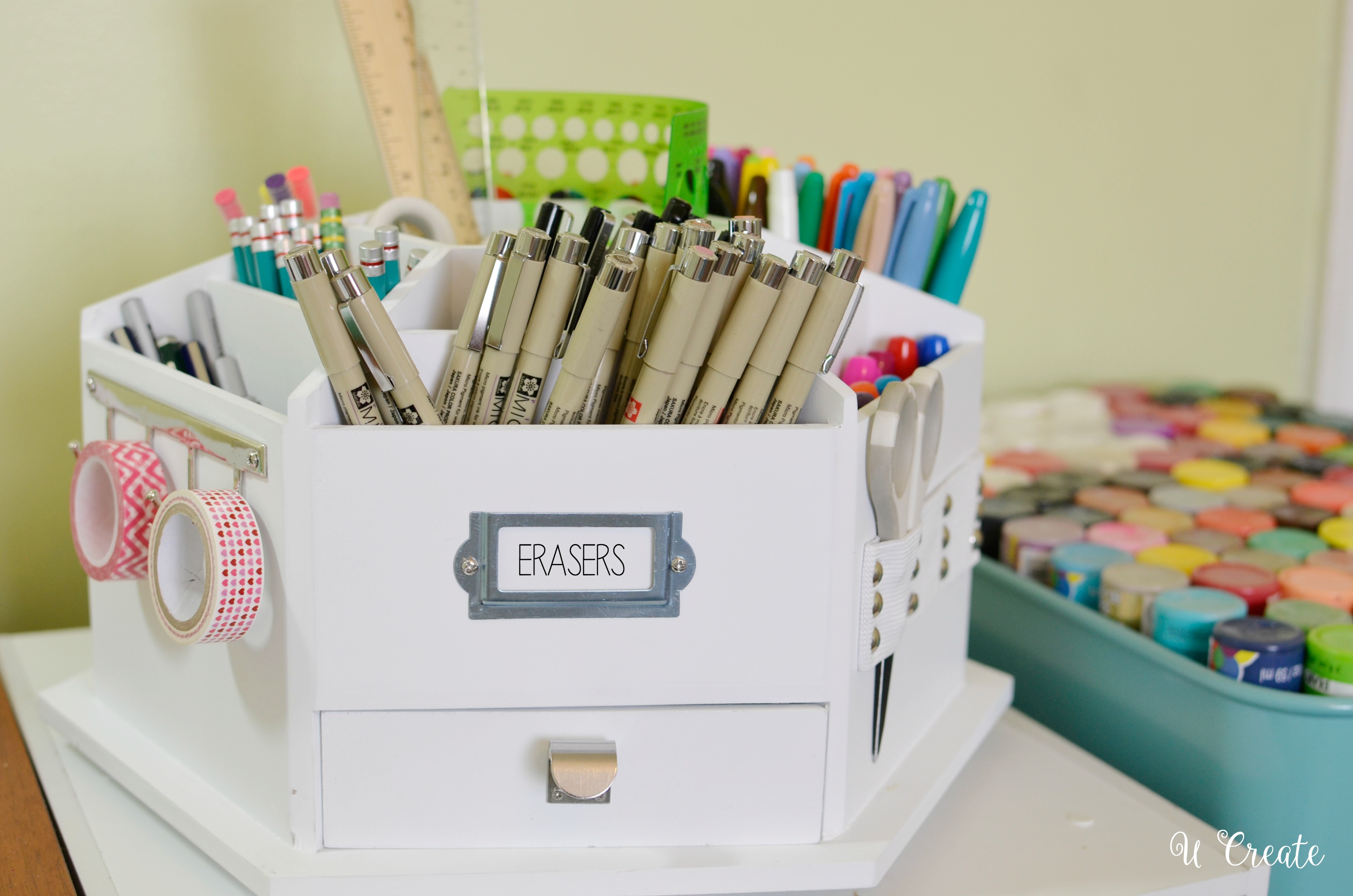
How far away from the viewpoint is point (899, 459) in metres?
0.47

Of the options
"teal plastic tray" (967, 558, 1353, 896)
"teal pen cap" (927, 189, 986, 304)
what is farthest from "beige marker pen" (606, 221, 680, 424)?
"teal plastic tray" (967, 558, 1353, 896)

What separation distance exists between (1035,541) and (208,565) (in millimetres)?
509

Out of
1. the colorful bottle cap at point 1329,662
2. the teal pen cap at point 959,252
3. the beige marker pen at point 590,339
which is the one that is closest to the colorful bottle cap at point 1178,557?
the colorful bottle cap at point 1329,662

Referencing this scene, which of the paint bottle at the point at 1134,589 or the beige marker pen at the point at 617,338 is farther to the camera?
the paint bottle at the point at 1134,589

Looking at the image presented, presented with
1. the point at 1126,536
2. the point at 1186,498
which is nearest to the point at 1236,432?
the point at 1186,498

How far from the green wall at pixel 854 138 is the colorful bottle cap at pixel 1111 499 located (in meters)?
0.28

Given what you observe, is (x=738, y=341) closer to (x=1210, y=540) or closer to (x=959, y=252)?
(x=959, y=252)

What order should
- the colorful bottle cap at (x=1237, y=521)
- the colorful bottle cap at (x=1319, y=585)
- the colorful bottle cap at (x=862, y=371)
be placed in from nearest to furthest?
1. the colorful bottle cap at (x=862, y=371)
2. the colorful bottle cap at (x=1319, y=585)
3. the colorful bottle cap at (x=1237, y=521)

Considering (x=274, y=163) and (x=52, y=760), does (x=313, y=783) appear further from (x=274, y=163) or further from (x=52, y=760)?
(x=274, y=163)

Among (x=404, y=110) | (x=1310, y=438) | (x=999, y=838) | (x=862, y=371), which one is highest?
(x=404, y=110)

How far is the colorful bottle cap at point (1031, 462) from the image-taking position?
2.89 feet

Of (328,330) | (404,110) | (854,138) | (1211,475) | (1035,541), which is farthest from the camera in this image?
(854,138)

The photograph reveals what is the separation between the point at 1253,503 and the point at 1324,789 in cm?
29

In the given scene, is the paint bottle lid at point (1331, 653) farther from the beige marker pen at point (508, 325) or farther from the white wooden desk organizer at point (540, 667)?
the beige marker pen at point (508, 325)
